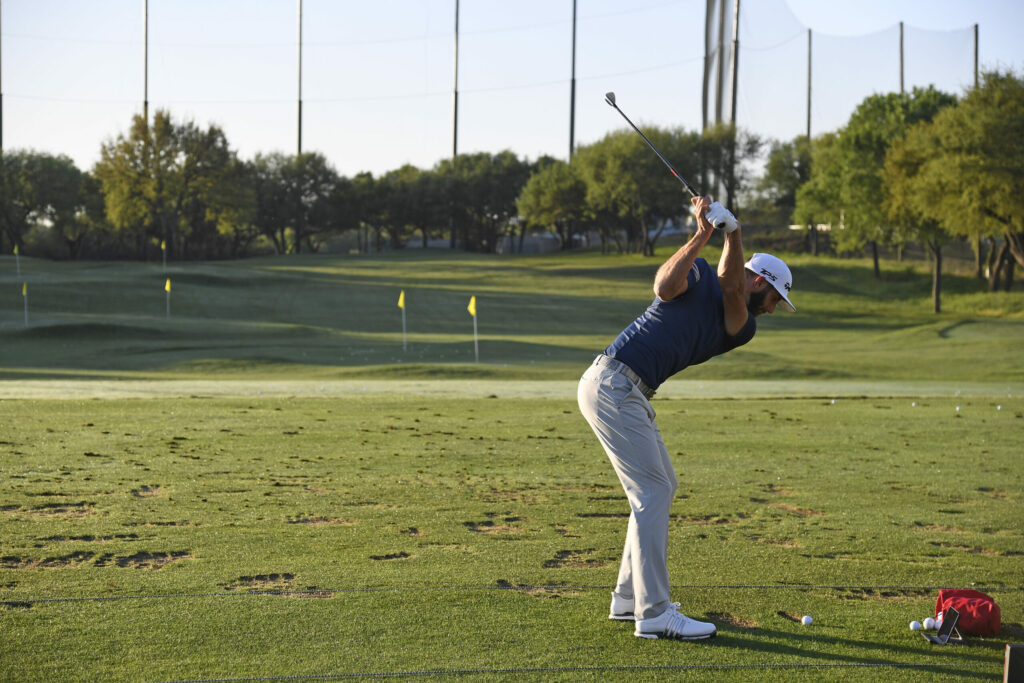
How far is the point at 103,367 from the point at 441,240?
9015 centimetres

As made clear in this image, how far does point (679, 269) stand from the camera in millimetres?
5621

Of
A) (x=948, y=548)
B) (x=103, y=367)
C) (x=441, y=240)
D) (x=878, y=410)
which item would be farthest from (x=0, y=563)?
(x=441, y=240)

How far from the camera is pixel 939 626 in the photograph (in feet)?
19.5

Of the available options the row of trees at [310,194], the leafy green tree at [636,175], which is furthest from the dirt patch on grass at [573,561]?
the row of trees at [310,194]

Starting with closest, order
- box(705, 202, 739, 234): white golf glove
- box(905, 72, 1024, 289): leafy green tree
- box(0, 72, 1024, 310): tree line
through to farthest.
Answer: box(705, 202, 739, 234): white golf glove, box(905, 72, 1024, 289): leafy green tree, box(0, 72, 1024, 310): tree line

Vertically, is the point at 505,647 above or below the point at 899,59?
below

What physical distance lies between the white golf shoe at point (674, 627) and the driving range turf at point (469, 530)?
96 millimetres

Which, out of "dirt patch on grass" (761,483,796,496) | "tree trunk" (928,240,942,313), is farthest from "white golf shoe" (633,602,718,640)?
"tree trunk" (928,240,942,313)

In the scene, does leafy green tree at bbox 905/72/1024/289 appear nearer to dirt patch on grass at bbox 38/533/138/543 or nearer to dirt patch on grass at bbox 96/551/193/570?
dirt patch on grass at bbox 38/533/138/543

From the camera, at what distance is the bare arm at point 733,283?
574 cm

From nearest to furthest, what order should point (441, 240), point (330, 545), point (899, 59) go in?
point (330, 545) < point (899, 59) < point (441, 240)

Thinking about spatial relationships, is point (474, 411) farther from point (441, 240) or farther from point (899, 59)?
point (441, 240)

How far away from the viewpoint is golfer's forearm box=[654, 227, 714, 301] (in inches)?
217

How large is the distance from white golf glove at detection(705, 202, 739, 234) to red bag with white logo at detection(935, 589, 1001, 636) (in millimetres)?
2641
